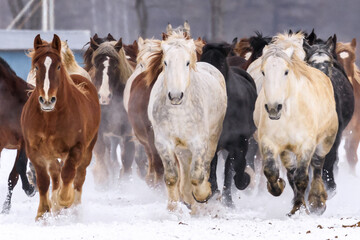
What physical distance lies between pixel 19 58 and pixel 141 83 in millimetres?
11651

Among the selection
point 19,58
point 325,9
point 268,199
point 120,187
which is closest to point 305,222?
point 268,199

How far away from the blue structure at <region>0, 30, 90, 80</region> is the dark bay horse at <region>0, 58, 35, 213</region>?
1117cm

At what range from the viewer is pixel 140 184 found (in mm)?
12461

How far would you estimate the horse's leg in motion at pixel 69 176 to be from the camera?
834 centimetres

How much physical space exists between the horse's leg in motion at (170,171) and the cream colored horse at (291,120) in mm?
960

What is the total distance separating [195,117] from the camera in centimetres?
875

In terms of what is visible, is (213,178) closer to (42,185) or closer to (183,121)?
(183,121)

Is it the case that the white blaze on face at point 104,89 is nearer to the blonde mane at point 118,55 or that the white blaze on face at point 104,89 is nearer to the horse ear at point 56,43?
the blonde mane at point 118,55

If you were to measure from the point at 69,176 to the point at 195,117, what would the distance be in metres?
1.46

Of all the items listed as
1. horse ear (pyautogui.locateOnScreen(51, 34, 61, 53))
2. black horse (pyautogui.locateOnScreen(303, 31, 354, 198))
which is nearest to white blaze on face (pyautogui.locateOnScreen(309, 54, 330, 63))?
black horse (pyautogui.locateOnScreen(303, 31, 354, 198))

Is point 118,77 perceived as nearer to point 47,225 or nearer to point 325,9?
point 47,225

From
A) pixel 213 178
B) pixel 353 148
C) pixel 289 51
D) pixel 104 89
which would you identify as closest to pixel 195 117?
pixel 213 178

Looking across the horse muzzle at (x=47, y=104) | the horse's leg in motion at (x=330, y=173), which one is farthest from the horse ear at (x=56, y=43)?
the horse's leg in motion at (x=330, y=173)

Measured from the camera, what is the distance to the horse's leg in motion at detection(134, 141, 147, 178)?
12.5 metres
